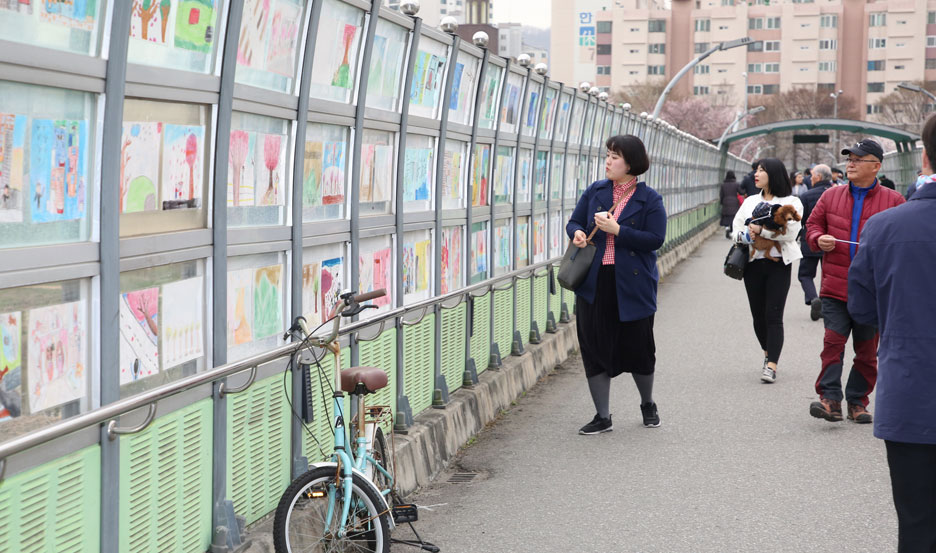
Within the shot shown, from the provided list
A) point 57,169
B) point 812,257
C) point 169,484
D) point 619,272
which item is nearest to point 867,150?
point 619,272

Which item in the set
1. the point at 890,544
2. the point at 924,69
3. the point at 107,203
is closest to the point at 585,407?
the point at 890,544

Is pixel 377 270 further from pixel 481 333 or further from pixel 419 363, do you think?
pixel 481 333

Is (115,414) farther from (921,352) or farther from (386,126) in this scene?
(386,126)

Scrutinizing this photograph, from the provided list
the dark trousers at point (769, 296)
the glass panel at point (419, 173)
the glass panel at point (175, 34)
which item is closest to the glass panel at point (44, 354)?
the glass panel at point (175, 34)

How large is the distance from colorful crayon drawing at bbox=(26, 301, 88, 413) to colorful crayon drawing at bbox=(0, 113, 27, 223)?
0.94ft

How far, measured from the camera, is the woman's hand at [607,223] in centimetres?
824

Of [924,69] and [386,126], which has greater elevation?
[924,69]

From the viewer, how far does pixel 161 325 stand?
15.0ft

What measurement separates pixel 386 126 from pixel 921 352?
12.4 feet

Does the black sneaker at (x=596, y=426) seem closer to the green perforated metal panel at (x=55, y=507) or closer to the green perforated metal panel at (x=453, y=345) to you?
the green perforated metal panel at (x=453, y=345)

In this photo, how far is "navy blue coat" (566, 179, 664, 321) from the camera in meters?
8.34

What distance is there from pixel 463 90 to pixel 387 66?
1.77m

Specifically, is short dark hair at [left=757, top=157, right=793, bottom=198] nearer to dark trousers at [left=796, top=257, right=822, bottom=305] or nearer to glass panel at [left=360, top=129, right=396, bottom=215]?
glass panel at [left=360, top=129, right=396, bottom=215]

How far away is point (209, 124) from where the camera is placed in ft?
16.2
